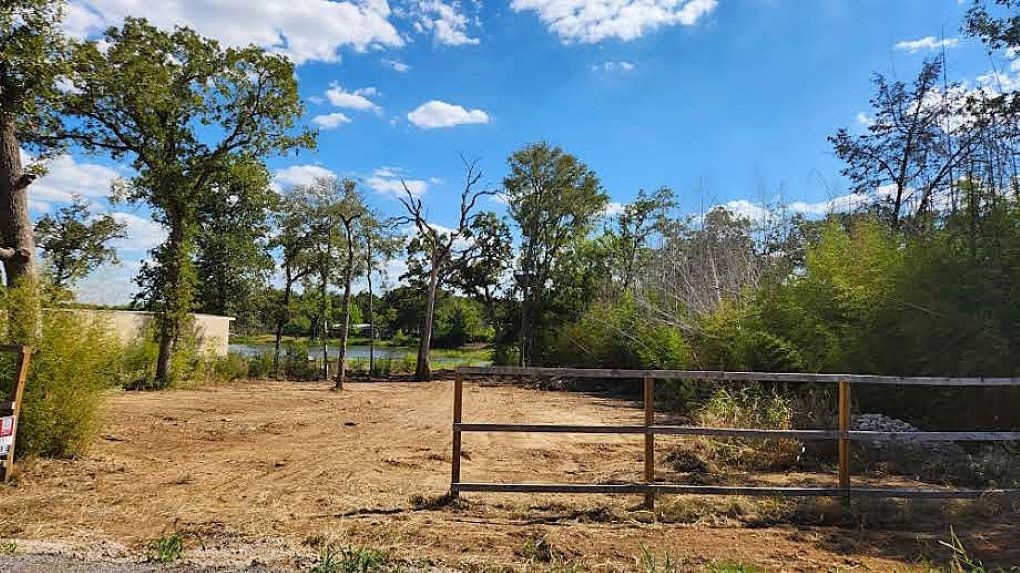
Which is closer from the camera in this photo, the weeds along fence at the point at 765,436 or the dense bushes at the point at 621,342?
the weeds along fence at the point at 765,436

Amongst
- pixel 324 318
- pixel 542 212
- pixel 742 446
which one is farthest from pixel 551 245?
pixel 742 446

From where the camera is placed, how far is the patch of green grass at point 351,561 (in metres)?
3.67

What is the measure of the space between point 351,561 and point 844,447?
163 inches

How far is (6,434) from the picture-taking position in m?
5.78

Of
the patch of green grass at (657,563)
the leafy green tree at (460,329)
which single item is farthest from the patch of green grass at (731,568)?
the leafy green tree at (460,329)

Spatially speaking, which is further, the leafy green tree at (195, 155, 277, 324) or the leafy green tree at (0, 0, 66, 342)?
the leafy green tree at (195, 155, 277, 324)

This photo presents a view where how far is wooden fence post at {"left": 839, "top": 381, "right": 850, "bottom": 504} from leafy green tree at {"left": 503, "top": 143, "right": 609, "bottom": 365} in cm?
2373

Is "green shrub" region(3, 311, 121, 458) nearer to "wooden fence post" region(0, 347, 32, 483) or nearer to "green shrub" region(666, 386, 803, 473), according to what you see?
"wooden fence post" region(0, 347, 32, 483)

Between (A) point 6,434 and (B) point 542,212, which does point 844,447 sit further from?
(B) point 542,212

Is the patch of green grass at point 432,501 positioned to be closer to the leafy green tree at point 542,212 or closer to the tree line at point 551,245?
the tree line at point 551,245

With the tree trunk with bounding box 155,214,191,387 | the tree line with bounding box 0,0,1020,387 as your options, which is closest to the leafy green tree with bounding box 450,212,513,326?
the tree line with bounding box 0,0,1020,387

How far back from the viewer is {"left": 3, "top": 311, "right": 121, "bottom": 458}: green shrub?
6.51 metres

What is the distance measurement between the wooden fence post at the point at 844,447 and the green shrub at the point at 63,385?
25.6 ft

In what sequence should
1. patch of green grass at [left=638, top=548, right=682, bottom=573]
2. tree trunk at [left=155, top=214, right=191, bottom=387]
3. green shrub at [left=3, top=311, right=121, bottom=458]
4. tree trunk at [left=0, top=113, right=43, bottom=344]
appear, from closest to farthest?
patch of green grass at [left=638, top=548, right=682, bottom=573] < green shrub at [left=3, top=311, right=121, bottom=458] < tree trunk at [left=0, top=113, right=43, bottom=344] < tree trunk at [left=155, top=214, right=191, bottom=387]
